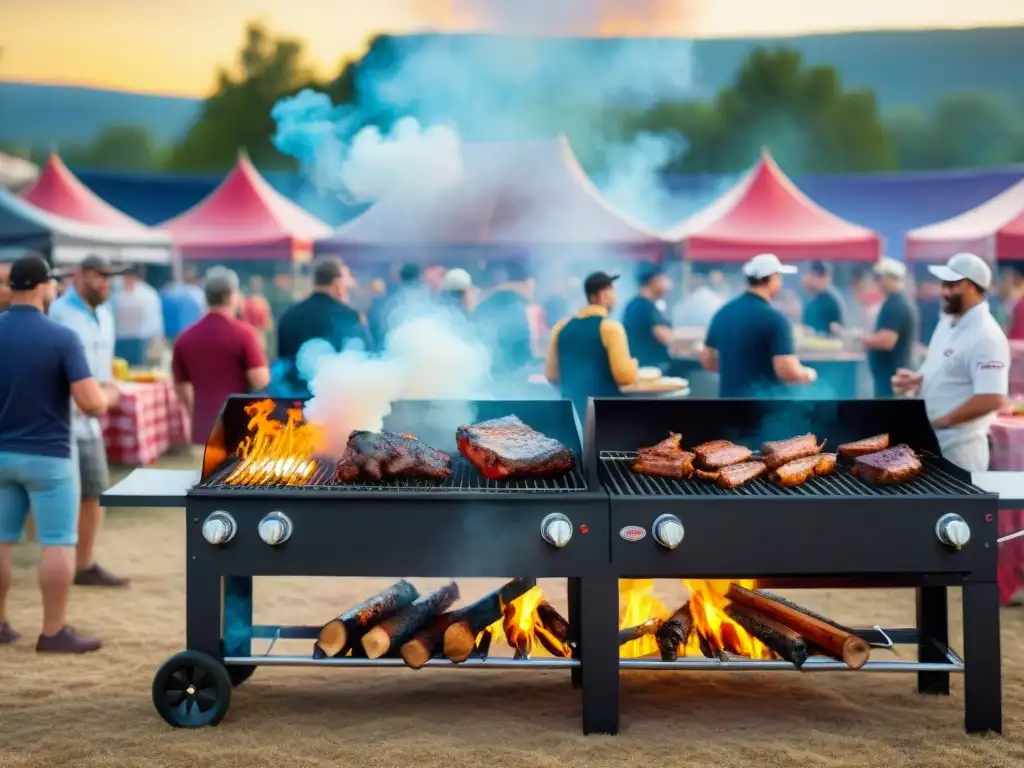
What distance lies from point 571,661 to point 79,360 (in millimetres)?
2794

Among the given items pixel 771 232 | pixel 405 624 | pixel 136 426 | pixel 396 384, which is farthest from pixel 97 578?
pixel 771 232

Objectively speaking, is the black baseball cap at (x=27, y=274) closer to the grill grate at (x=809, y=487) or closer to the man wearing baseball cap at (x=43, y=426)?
the man wearing baseball cap at (x=43, y=426)

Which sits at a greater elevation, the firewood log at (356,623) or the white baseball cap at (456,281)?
the white baseball cap at (456,281)

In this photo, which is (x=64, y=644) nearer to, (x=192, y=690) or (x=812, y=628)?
(x=192, y=690)

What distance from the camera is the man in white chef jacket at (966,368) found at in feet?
17.1

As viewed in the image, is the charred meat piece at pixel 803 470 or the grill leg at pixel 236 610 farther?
the grill leg at pixel 236 610

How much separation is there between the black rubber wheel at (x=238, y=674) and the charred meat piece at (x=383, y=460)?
1.11 m

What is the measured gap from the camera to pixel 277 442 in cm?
454

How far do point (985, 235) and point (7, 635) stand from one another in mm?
11342

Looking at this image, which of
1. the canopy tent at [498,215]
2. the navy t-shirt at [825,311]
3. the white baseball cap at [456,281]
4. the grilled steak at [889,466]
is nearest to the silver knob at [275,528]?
the grilled steak at [889,466]

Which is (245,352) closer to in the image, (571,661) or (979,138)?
(571,661)

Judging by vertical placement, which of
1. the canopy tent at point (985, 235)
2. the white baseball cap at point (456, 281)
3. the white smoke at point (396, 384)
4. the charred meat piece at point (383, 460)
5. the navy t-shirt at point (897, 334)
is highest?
the canopy tent at point (985, 235)

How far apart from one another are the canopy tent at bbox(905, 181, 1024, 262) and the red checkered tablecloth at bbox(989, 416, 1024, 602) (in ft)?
22.2

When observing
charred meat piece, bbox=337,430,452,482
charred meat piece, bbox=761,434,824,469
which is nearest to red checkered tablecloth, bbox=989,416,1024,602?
charred meat piece, bbox=761,434,824,469
